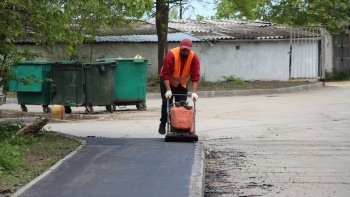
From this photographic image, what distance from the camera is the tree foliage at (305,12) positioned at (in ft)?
137

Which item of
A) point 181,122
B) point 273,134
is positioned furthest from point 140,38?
point 181,122

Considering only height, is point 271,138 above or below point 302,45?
below

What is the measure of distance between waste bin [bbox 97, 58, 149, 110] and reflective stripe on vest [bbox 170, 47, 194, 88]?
8.93 meters

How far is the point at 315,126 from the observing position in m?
18.3

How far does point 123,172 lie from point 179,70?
4.25m

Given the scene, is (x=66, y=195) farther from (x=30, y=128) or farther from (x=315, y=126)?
(x=315, y=126)

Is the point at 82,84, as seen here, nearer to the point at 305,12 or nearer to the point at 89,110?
the point at 89,110

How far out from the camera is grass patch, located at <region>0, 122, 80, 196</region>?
9.60 metres

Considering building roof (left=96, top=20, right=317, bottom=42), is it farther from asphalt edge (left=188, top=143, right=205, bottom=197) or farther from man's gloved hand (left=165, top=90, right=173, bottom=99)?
asphalt edge (left=188, top=143, right=205, bottom=197)

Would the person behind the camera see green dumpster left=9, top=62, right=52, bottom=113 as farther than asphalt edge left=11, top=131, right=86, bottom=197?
Yes

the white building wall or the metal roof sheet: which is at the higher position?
the metal roof sheet

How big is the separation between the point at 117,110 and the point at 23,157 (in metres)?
12.4

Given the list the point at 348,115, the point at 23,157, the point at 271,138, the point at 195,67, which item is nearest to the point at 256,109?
the point at 348,115

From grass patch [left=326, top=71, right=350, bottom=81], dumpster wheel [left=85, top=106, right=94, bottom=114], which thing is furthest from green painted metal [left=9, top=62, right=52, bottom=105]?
grass patch [left=326, top=71, right=350, bottom=81]
